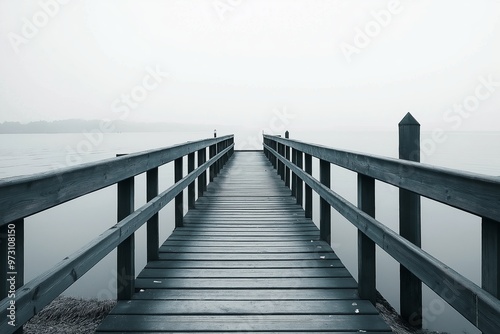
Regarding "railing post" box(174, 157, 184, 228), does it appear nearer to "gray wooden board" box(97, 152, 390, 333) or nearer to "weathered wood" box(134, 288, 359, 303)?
"gray wooden board" box(97, 152, 390, 333)

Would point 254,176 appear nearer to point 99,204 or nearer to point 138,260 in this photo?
point 138,260

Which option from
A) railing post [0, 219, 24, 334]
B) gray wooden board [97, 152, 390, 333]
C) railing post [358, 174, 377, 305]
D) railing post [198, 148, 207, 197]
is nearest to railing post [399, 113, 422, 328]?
railing post [358, 174, 377, 305]

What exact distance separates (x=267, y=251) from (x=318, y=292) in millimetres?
1166

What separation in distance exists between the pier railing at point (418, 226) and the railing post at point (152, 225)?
167 centimetres

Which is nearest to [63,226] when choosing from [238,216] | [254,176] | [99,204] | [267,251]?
[99,204]

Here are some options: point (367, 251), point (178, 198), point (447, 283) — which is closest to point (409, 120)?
point (367, 251)

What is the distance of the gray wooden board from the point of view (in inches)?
102

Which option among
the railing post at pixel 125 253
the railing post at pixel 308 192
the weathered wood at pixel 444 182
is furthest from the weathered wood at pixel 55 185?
the railing post at pixel 308 192

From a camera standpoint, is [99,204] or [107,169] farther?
[99,204]

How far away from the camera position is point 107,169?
7.72 feet

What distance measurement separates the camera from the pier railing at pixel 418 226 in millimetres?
1410

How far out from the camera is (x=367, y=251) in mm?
2900

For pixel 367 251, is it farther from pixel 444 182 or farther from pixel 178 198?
pixel 178 198

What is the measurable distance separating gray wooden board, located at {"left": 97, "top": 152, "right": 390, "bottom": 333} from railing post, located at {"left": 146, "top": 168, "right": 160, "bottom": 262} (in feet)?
0.35
